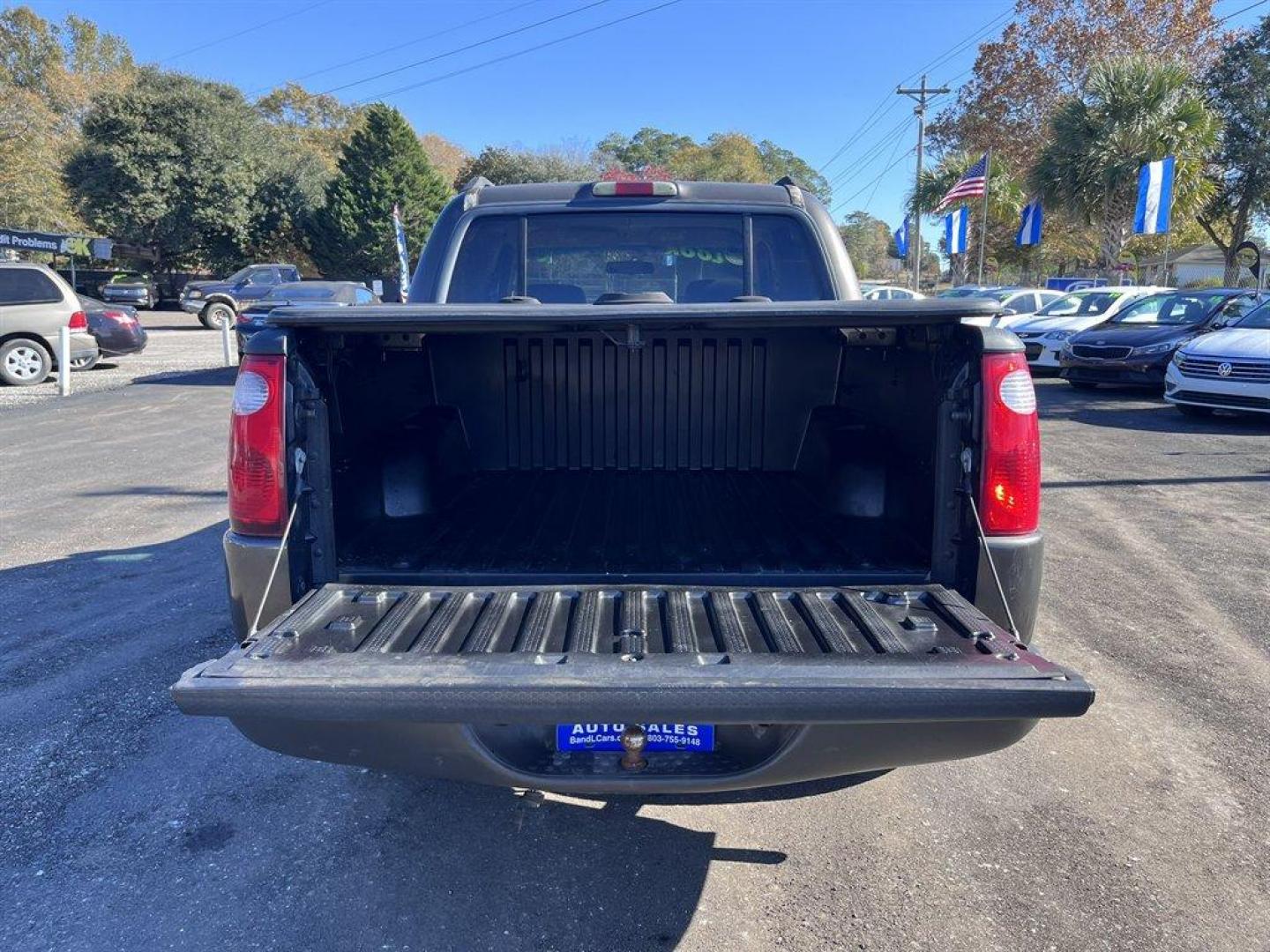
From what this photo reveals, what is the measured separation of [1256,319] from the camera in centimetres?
1160

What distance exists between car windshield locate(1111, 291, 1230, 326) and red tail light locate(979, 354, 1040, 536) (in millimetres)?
13693

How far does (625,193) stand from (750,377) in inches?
40.2

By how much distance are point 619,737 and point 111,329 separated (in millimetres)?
16862

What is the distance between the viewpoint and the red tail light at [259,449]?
251cm

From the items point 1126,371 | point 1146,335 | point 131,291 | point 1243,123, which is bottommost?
point 1126,371

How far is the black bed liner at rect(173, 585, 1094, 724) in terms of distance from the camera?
1996 mm

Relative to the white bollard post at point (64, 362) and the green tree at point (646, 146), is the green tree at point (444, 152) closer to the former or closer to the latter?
the green tree at point (646, 146)

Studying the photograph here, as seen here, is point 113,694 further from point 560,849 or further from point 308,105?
point 308,105

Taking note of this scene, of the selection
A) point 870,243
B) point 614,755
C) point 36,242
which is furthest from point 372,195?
point 870,243

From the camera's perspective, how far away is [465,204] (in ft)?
13.7

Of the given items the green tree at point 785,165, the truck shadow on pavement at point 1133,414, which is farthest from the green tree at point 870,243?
the truck shadow on pavement at point 1133,414

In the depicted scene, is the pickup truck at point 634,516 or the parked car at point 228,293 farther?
the parked car at point 228,293

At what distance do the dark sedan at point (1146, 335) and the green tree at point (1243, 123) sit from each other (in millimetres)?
18931

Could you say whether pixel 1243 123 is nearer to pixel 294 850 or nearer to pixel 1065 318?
pixel 1065 318
